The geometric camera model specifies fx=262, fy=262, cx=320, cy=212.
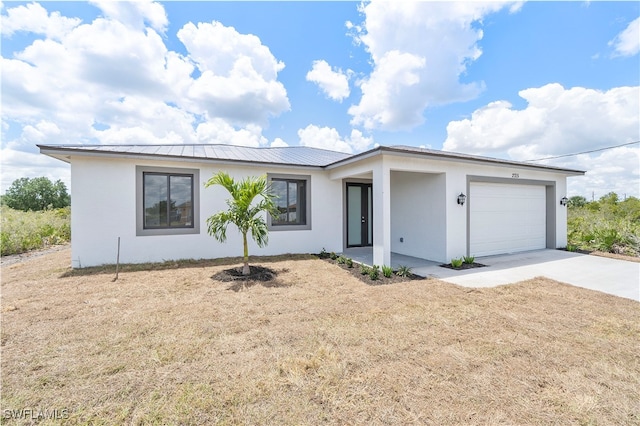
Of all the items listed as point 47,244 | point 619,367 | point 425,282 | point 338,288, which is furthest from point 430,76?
point 47,244

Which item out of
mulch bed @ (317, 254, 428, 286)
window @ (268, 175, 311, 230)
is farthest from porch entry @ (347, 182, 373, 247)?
mulch bed @ (317, 254, 428, 286)

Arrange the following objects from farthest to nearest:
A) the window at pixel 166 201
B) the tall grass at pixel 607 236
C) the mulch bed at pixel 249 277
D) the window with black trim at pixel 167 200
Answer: the tall grass at pixel 607 236 → the window with black trim at pixel 167 200 → the window at pixel 166 201 → the mulch bed at pixel 249 277

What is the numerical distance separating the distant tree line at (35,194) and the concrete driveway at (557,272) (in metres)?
48.1

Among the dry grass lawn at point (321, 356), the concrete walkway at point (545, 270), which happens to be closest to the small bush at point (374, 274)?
the dry grass lawn at point (321, 356)

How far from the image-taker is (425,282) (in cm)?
585

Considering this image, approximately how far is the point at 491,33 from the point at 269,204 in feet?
30.8

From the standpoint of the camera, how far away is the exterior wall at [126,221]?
7.04 m

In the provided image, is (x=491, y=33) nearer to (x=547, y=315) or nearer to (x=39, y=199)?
(x=547, y=315)

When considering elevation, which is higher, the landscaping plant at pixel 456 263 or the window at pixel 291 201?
the window at pixel 291 201

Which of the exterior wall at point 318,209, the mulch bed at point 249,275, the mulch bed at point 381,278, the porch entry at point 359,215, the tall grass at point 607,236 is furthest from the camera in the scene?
the porch entry at point 359,215

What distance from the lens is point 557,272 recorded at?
22.1 feet

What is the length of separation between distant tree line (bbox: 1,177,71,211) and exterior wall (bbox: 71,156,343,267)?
131ft

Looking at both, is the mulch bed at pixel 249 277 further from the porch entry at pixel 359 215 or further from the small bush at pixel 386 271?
the porch entry at pixel 359 215

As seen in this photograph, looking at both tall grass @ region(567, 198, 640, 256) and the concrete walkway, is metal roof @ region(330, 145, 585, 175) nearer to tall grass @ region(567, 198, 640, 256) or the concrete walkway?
tall grass @ region(567, 198, 640, 256)
